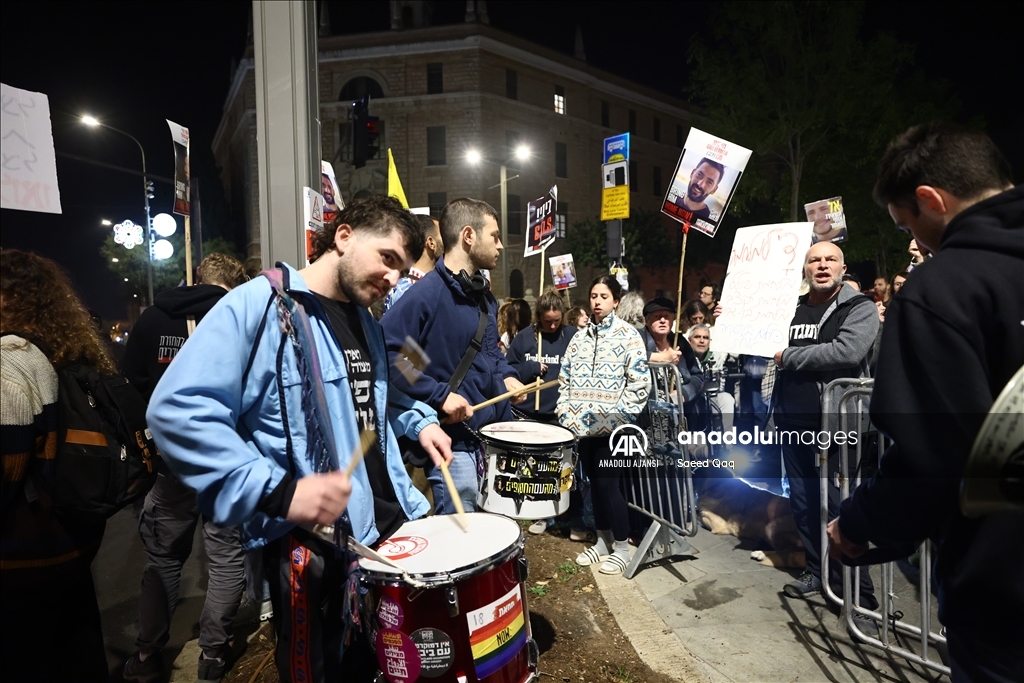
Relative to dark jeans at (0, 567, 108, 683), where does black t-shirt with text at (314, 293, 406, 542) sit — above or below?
above

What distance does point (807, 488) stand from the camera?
4043 mm

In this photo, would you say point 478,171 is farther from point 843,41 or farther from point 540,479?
point 540,479

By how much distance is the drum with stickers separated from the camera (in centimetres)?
183

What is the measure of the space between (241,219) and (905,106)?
1581 inches

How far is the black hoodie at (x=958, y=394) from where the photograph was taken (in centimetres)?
146

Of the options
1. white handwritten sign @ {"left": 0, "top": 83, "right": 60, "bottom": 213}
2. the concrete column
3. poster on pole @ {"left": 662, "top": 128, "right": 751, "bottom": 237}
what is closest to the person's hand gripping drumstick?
white handwritten sign @ {"left": 0, "top": 83, "right": 60, "bottom": 213}

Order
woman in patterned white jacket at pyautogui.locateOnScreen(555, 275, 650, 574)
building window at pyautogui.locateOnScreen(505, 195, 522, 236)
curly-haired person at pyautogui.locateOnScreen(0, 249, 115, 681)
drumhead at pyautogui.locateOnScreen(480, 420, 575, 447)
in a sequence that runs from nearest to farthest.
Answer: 1. curly-haired person at pyautogui.locateOnScreen(0, 249, 115, 681)
2. drumhead at pyautogui.locateOnScreen(480, 420, 575, 447)
3. woman in patterned white jacket at pyautogui.locateOnScreen(555, 275, 650, 574)
4. building window at pyautogui.locateOnScreen(505, 195, 522, 236)

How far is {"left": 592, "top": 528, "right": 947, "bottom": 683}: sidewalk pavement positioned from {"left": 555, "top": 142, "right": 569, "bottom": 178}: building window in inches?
1256

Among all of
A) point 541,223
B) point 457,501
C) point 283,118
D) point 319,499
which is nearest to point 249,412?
point 319,499

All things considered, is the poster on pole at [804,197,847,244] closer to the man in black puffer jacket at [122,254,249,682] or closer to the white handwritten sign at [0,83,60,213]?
the man in black puffer jacket at [122,254,249,682]

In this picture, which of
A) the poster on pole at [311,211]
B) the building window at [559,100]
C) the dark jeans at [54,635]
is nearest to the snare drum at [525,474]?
the poster on pole at [311,211]

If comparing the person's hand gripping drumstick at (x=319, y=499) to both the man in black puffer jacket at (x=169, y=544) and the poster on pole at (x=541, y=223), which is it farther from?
the poster on pole at (x=541, y=223)

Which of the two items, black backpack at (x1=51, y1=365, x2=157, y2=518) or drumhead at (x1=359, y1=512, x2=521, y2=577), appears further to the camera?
black backpack at (x1=51, y1=365, x2=157, y2=518)

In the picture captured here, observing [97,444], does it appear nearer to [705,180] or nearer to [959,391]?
[959,391]
